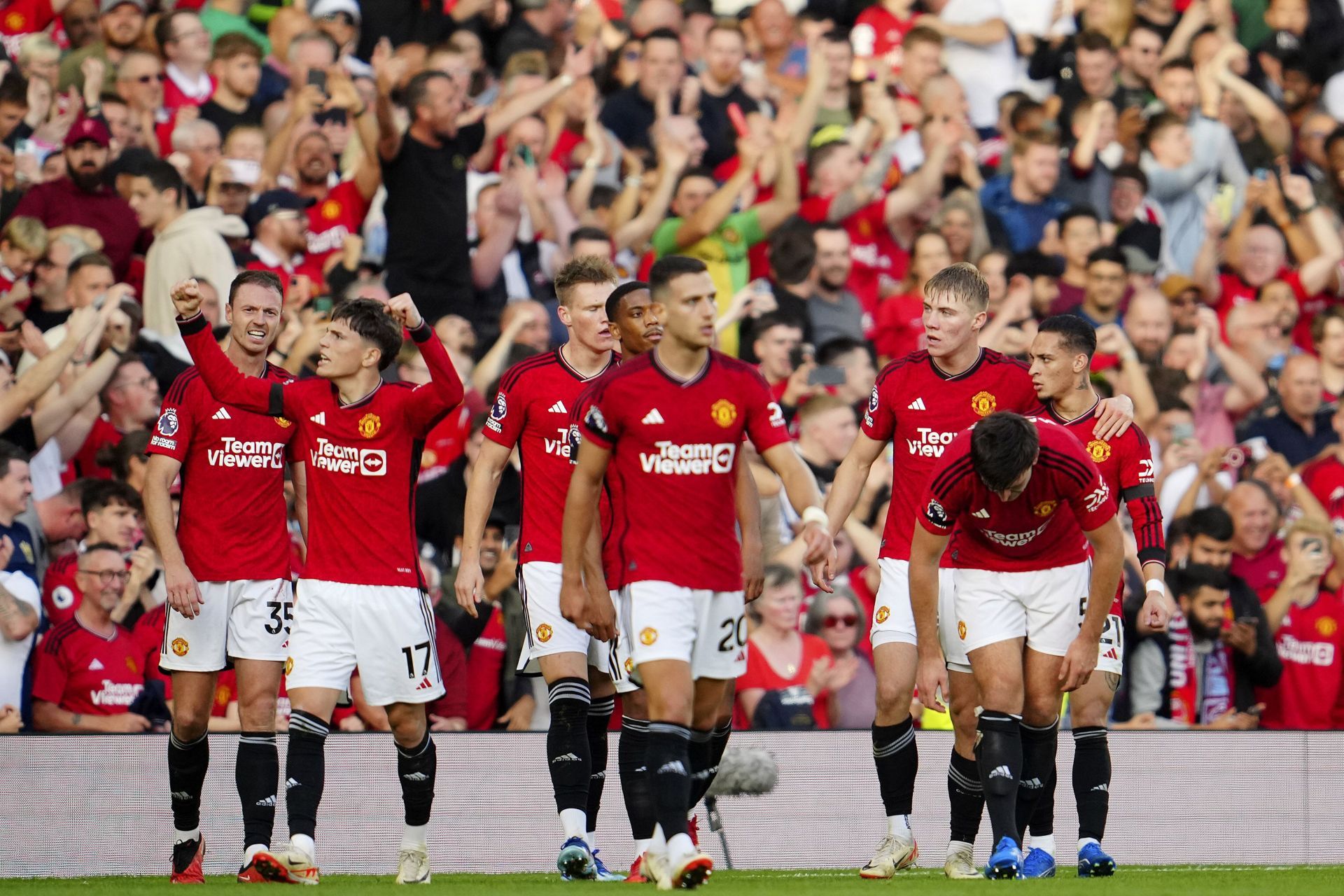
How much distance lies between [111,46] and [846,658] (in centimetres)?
742

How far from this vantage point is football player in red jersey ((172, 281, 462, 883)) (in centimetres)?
862

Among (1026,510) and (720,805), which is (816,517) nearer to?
(1026,510)

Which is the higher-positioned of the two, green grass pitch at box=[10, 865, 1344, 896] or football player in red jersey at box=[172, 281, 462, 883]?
football player in red jersey at box=[172, 281, 462, 883]

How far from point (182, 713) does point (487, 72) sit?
9052 millimetres

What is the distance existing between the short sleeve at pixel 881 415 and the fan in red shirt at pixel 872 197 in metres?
6.70

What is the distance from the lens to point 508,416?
9266mm

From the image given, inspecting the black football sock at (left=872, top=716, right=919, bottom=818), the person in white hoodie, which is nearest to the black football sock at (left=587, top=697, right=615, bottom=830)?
the black football sock at (left=872, top=716, right=919, bottom=818)

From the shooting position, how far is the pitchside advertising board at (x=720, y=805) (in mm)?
10219

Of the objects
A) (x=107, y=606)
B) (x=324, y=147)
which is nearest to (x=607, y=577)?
(x=107, y=606)

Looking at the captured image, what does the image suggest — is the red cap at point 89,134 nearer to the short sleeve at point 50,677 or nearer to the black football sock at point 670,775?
the short sleeve at point 50,677

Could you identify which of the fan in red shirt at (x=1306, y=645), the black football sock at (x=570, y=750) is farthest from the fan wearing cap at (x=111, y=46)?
the fan in red shirt at (x=1306, y=645)

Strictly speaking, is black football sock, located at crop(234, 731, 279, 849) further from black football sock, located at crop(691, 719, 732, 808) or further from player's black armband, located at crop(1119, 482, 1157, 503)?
player's black armband, located at crop(1119, 482, 1157, 503)

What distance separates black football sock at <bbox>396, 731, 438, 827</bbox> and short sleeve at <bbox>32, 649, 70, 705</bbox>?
114 inches

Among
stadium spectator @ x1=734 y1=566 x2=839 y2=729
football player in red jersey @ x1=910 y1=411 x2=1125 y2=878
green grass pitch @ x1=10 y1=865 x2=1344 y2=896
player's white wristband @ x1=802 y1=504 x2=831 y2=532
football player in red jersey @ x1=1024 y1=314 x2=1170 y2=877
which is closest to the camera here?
player's white wristband @ x1=802 y1=504 x2=831 y2=532
